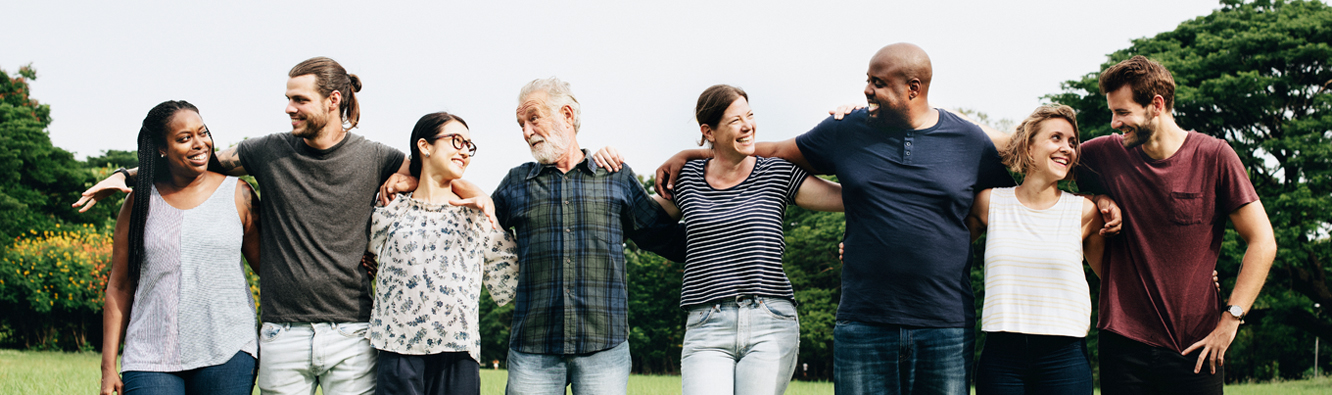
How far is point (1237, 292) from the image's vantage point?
4.29 meters

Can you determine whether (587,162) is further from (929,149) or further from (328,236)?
(929,149)

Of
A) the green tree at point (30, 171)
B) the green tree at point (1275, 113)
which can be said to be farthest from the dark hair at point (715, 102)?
the green tree at point (30, 171)

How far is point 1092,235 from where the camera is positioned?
4441mm

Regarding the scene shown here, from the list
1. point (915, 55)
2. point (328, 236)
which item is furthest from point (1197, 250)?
point (328, 236)

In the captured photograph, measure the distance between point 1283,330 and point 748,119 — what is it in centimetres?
2716

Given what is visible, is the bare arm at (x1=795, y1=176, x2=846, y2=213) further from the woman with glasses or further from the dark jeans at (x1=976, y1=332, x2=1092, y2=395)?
the woman with glasses

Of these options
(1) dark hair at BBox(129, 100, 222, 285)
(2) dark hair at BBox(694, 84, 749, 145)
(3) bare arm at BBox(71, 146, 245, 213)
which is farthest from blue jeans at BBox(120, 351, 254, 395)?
(2) dark hair at BBox(694, 84, 749, 145)

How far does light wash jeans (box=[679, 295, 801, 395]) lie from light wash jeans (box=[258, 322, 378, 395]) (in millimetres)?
1786

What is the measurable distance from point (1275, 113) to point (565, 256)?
2498 centimetres

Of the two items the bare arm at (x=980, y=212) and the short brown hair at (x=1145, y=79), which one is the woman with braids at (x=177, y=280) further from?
the short brown hair at (x=1145, y=79)

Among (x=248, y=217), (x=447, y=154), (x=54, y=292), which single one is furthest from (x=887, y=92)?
(x=54, y=292)

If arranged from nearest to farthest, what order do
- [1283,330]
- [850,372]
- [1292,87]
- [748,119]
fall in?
[850,372] → [748,119] → [1292,87] → [1283,330]

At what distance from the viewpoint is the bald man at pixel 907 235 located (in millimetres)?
4094

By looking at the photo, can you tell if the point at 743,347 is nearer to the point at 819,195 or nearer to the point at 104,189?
the point at 819,195
